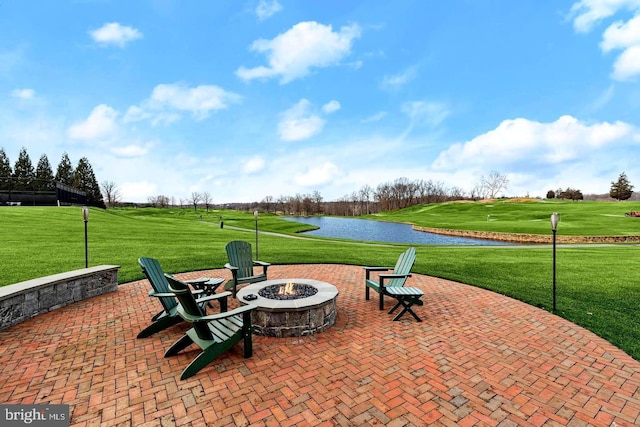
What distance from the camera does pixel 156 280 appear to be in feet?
14.6

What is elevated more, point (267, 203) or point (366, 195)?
point (366, 195)

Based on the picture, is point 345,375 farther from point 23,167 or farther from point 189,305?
point 23,167

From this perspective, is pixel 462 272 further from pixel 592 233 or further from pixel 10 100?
pixel 592 233

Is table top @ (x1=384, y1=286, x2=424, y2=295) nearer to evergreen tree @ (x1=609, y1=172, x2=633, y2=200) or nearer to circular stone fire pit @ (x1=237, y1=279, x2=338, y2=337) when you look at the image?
circular stone fire pit @ (x1=237, y1=279, x2=338, y2=337)

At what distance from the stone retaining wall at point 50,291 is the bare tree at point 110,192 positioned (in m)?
85.8

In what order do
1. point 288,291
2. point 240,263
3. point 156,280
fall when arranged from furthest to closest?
point 240,263
point 288,291
point 156,280

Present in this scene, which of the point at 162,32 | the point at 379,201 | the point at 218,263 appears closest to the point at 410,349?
the point at 218,263

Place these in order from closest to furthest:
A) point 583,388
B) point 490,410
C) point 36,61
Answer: point 490,410 → point 583,388 → point 36,61

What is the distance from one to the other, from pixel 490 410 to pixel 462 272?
722 centimetres

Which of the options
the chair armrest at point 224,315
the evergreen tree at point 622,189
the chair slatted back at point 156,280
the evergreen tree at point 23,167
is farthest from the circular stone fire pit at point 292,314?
the evergreen tree at point 622,189

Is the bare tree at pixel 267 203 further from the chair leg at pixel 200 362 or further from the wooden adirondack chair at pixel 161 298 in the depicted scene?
the chair leg at pixel 200 362

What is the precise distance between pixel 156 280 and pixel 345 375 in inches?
131

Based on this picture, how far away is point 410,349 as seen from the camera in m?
3.80

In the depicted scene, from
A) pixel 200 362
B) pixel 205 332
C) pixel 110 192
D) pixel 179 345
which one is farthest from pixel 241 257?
pixel 110 192
